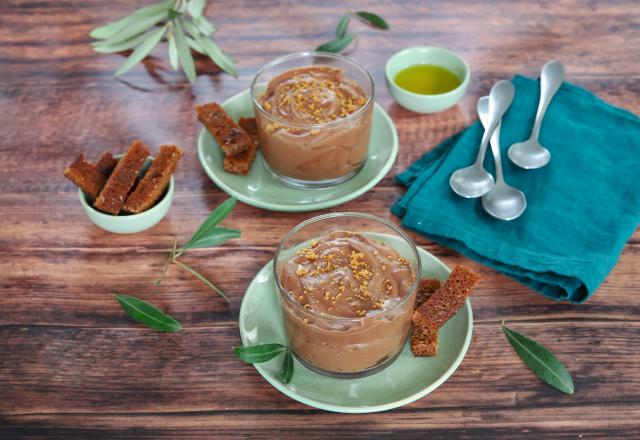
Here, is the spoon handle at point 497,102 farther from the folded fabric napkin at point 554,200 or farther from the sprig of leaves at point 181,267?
the sprig of leaves at point 181,267

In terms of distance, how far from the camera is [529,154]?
83.0 inches

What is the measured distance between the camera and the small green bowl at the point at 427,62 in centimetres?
230

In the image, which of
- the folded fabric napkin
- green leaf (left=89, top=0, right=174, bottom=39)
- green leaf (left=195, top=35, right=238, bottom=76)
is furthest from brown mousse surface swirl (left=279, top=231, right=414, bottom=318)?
green leaf (left=89, top=0, right=174, bottom=39)

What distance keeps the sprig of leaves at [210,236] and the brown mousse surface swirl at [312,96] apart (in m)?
0.32

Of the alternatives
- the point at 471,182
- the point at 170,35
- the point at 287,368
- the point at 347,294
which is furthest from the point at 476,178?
the point at 170,35

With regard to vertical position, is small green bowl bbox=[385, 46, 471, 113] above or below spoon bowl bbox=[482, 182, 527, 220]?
above

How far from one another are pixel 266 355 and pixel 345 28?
151cm

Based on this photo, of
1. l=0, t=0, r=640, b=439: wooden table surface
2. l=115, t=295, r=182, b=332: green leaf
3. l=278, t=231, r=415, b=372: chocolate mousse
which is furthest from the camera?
l=115, t=295, r=182, b=332: green leaf

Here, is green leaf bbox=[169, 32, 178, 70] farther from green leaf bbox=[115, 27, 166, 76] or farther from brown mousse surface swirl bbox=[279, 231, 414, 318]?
brown mousse surface swirl bbox=[279, 231, 414, 318]

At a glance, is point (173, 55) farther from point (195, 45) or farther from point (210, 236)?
point (210, 236)

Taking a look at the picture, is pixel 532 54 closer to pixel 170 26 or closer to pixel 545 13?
pixel 545 13

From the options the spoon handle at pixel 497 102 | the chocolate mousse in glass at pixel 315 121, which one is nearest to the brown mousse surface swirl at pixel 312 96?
the chocolate mousse in glass at pixel 315 121

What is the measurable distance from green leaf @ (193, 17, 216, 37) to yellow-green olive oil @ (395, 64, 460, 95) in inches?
28.5

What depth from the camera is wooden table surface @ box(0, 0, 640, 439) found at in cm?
155
